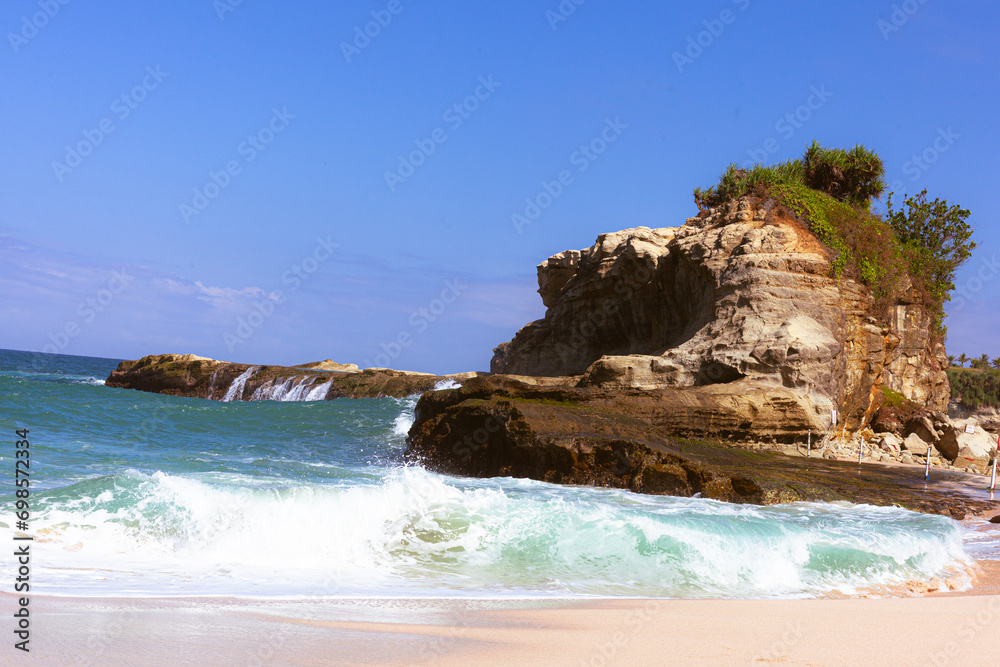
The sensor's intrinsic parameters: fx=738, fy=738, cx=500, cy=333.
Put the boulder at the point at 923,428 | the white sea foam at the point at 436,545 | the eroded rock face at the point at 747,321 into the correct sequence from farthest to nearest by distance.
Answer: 1. the boulder at the point at 923,428
2. the eroded rock face at the point at 747,321
3. the white sea foam at the point at 436,545

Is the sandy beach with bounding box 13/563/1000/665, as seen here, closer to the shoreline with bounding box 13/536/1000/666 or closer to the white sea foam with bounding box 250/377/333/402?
the shoreline with bounding box 13/536/1000/666

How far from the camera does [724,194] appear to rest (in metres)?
28.2

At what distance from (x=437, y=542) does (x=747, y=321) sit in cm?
1311

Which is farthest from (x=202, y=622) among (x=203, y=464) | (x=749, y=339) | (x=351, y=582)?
(x=749, y=339)

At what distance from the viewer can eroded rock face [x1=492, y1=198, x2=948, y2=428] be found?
17.4m

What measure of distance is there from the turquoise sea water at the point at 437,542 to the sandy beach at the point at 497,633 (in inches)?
26.1

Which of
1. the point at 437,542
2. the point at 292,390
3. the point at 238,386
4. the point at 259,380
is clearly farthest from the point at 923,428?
the point at 238,386

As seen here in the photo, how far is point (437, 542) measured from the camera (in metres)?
7.40

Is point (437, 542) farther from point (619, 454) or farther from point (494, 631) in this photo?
point (619, 454)

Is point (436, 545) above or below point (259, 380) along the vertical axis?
below

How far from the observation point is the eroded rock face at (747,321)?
1738 cm

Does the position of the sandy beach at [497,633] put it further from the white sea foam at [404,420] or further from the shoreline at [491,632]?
the white sea foam at [404,420]

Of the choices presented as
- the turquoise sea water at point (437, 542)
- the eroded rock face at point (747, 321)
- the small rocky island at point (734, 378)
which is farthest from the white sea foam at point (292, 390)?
the turquoise sea water at point (437, 542)

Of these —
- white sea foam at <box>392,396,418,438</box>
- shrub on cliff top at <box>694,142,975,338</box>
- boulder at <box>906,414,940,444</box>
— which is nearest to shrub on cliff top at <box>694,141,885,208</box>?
shrub on cliff top at <box>694,142,975,338</box>
